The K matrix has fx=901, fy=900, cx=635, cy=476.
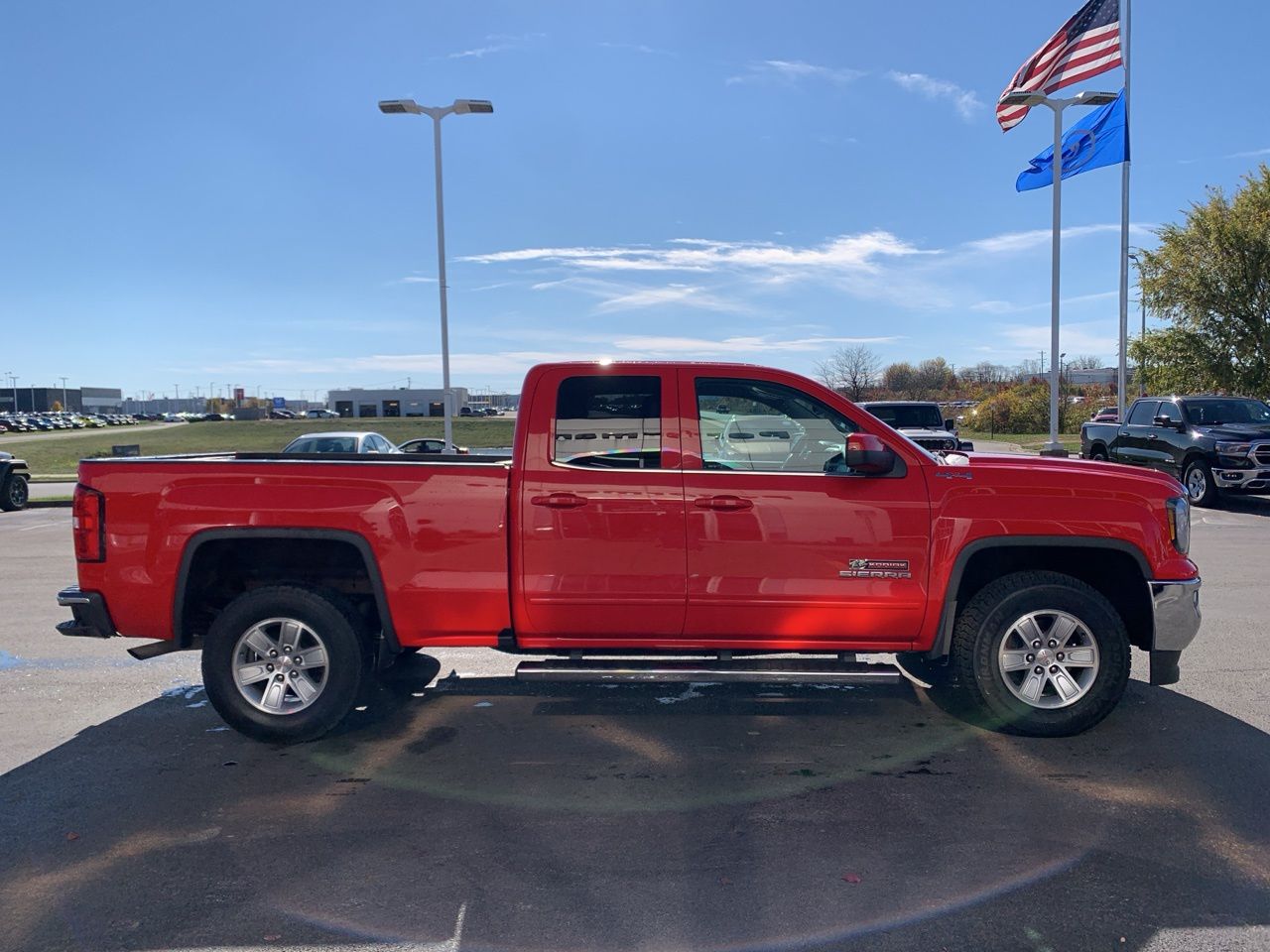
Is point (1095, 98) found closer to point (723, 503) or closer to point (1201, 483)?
point (1201, 483)

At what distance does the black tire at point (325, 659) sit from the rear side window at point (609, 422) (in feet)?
4.83

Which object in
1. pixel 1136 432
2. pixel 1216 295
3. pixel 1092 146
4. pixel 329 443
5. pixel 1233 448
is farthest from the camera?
pixel 1216 295

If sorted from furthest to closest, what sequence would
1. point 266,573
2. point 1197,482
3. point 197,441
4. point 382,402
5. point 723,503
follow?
point 382,402
point 197,441
point 1197,482
point 266,573
point 723,503

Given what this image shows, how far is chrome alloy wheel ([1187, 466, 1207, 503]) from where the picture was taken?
15.5m

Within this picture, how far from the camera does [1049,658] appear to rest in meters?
4.73

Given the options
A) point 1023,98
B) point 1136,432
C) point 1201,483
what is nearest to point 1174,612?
point 1201,483

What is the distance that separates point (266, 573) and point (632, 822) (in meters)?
2.54

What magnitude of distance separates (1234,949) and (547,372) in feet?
12.4

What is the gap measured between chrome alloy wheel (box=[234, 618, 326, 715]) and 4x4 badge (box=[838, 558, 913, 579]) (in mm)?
2788

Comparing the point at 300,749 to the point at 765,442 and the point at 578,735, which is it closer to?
the point at 578,735

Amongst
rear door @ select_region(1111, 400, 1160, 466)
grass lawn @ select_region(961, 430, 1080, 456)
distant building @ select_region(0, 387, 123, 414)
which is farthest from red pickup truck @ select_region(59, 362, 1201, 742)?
distant building @ select_region(0, 387, 123, 414)

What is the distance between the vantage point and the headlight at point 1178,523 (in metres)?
4.71

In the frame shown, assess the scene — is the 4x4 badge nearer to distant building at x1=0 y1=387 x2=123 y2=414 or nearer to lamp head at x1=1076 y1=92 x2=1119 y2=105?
lamp head at x1=1076 y1=92 x2=1119 y2=105

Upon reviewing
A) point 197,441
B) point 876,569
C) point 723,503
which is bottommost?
point 197,441
